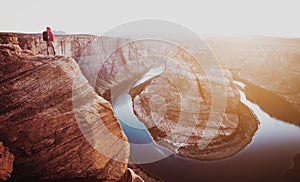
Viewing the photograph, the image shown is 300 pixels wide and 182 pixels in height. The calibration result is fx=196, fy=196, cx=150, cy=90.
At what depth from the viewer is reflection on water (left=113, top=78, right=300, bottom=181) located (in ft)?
70.9

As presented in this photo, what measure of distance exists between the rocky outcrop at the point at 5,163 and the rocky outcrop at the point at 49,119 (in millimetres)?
213

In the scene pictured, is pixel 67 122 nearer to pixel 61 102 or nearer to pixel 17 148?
pixel 61 102

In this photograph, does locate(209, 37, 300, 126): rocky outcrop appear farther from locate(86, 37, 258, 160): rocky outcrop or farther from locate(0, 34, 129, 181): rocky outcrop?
locate(0, 34, 129, 181): rocky outcrop

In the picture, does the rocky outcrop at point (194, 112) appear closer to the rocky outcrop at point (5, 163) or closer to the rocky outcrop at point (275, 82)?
the rocky outcrop at point (275, 82)

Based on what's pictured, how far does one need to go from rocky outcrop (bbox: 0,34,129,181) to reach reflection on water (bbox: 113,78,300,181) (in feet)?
44.0

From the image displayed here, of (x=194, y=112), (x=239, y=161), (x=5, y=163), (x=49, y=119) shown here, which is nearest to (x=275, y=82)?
(x=194, y=112)

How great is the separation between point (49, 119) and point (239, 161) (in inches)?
892

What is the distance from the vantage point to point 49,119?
29.3 ft

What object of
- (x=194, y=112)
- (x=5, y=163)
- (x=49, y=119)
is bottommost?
(x=194, y=112)

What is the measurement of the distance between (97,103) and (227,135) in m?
22.8

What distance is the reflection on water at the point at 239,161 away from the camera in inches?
851

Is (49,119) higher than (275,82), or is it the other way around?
(49,119)

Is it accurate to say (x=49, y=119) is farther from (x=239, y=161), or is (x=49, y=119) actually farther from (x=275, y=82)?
(x=275, y=82)

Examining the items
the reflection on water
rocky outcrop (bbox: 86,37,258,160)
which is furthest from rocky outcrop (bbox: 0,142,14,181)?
rocky outcrop (bbox: 86,37,258,160)
